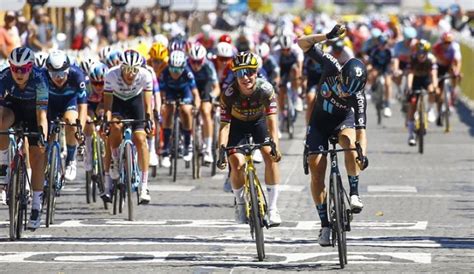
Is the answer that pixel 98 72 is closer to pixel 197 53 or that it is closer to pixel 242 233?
pixel 197 53

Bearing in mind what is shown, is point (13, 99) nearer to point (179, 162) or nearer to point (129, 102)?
point (129, 102)

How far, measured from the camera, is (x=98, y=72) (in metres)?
20.0

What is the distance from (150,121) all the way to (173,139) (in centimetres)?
475

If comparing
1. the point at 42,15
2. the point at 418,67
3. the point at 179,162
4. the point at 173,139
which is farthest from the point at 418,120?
the point at 42,15

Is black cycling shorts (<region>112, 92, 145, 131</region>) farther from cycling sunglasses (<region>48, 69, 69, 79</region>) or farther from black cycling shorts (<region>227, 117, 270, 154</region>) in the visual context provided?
black cycling shorts (<region>227, 117, 270, 154</region>)

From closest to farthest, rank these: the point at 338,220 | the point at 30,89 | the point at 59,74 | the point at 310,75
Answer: the point at 338,220 → the point at 30,89 → the point at 59,74 → the point at 310,75

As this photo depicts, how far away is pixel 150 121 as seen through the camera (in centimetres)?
1802

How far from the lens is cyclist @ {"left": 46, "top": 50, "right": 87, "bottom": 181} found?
17500 millimetres

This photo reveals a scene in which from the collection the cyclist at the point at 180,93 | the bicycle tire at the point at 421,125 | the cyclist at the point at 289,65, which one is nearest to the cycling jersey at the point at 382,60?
the cyclist at the point at 289,65

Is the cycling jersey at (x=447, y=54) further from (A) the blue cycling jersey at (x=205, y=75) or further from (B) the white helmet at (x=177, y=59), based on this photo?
(B) the white helmet at (x=177, y=59)

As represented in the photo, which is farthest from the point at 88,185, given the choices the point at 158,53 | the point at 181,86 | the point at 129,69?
the point at 158,53

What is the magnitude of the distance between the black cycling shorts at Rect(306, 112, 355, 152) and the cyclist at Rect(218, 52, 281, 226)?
0.51 meters

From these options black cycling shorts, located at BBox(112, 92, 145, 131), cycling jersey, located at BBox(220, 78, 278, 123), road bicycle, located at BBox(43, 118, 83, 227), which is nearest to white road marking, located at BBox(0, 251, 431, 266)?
cycling jersey, located at BBox(220, 78, 278, 123)

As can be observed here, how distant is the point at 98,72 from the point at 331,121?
5.94 meters
